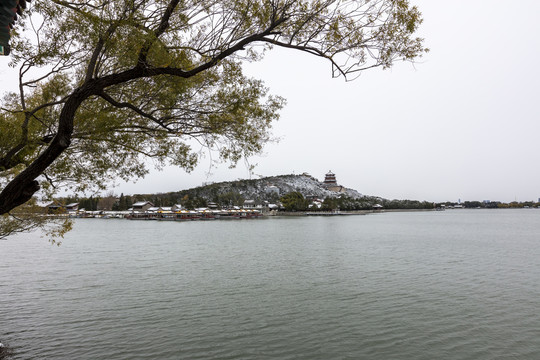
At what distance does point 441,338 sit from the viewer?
402 inches

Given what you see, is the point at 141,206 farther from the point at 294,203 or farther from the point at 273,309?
the point at 273,309

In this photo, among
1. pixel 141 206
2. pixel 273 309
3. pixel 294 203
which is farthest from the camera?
pixel 294 203

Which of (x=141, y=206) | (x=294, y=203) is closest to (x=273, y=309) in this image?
(x=141, y=206)

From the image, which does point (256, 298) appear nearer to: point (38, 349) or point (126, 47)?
point (38, 349)

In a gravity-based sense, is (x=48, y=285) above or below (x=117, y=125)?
below

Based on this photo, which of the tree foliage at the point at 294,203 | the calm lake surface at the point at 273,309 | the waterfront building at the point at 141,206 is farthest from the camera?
the tree foliage at the point at 294,203

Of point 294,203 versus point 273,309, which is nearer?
point 273,309

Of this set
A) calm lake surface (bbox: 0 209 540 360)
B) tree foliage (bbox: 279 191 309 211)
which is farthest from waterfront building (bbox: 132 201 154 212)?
calm lake surface (bbox: 0 209 540 360)

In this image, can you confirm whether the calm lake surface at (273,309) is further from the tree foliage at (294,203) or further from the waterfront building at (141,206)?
the tree foliage at (294,203)

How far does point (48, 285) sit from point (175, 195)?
482 feet

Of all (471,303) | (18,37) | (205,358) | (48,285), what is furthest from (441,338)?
(48,285)

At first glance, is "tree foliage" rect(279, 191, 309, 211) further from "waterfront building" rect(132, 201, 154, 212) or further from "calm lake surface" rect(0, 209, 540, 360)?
"calm lake surface" rect(0, 209, 540, 360)

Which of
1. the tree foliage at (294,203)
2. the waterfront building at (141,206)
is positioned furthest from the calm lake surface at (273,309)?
the tree foliage at (294,203)

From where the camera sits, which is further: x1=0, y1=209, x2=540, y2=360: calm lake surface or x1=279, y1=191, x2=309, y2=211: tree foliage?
x1=279, y1=191, x2=309, y2=211: tree foliage
